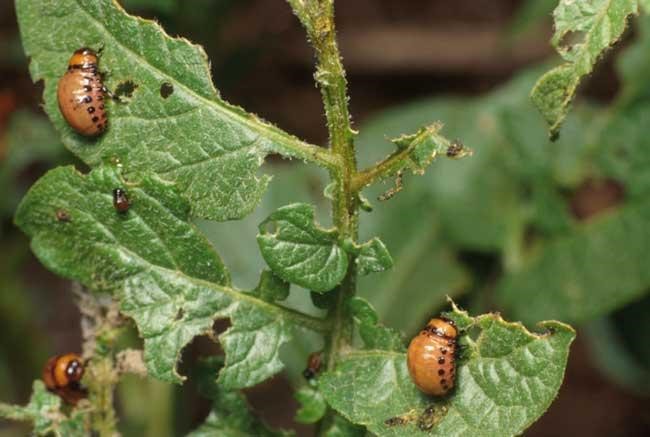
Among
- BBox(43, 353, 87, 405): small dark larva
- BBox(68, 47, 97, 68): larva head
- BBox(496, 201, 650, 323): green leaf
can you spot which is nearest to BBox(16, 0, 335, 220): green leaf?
BBox(68, 47, 97, 68): larva head

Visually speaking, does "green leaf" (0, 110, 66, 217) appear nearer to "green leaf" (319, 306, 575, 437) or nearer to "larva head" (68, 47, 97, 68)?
"larva head" (68, 47, 97, 68)

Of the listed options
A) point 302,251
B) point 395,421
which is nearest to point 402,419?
point 395,421

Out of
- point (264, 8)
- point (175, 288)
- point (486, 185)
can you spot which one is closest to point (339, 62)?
point (175, 288)

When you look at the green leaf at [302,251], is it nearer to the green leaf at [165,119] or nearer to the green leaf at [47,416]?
the green leaf at [165,119]

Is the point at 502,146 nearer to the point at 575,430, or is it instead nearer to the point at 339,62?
the point at 575,430

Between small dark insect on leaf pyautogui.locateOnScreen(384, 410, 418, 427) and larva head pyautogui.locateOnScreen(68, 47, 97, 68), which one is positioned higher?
larva head pyautogui.locateOnScreen(68, 47, 97, 68)

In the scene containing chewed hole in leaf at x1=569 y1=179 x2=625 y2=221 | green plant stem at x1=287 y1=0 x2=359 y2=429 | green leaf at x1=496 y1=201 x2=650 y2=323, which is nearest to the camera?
green plant stem at x1=287 y1=0 x2=359 y2=429

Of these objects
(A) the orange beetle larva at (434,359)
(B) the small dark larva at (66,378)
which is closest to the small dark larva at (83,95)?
(B) the small dark larva at (66,378)
